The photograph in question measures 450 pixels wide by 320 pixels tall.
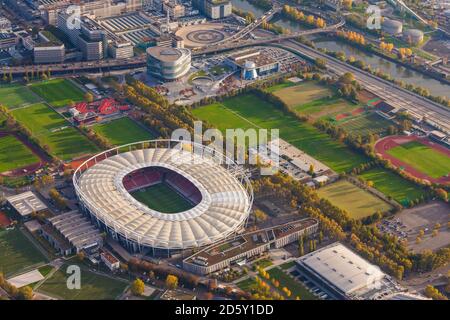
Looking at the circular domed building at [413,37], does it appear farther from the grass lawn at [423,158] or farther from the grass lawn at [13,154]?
the grass lawn at [13,154]

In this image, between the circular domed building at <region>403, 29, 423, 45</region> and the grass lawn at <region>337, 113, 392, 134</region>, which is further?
the circular domed building at <region>403, 29, 423, 45</region>

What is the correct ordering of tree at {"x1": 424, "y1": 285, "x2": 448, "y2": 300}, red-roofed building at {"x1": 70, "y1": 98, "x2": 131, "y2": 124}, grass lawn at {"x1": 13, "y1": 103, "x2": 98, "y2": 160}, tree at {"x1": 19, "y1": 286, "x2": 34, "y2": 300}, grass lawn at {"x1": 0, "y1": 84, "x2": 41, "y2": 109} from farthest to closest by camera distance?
grass lawn at {"x1": 0, "y1": 84, "x2": 41, "y2": 109}
red-roofed building at {"x1": 70, "y1": 98, "x2": 131, "y2": 124}
grass lawn at {"x1": 13, "y1": 103, "x2": 98, "y2": 160}
tree at {"x1": 424, "y1": 285, "x2": 448, "y2": 300}
tree at {"x1": 19, "y1": 286, "x2": 34, "y2": 300}

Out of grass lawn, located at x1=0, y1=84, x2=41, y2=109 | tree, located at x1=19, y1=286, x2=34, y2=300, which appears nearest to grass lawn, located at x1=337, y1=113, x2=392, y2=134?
grass lawn, located at x1=0, y1=84, x2=41, y2=109

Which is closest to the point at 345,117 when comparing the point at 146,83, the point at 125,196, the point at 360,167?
the point at 360,167

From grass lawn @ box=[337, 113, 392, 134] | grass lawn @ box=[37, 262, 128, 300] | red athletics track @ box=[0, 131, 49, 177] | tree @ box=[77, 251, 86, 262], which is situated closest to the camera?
grass lawn @ box=[37, 262, 128, 300]

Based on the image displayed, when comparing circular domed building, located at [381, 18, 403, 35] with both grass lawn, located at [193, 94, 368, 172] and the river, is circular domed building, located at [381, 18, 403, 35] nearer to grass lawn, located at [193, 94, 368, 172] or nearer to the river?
the river
